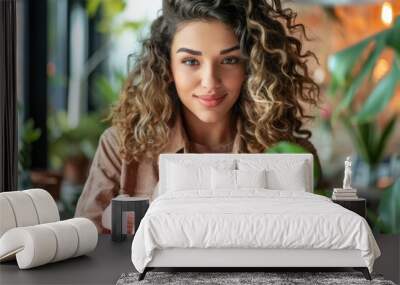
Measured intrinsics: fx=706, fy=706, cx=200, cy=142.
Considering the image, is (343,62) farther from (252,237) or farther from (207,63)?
(252,237)

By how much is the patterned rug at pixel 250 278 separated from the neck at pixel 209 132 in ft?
5.76

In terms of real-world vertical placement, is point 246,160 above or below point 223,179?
above

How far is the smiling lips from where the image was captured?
5.98 metres

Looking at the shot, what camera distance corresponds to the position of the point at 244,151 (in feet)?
19.9

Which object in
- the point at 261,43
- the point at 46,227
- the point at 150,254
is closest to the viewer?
the point at 150,254

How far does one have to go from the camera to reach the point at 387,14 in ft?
19.8

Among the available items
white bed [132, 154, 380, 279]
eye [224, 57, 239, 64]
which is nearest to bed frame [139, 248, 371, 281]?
white bed [132, 154, 380, 279]

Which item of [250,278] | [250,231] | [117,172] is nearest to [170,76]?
[117,172]

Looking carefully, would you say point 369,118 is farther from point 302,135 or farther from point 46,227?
point 46,227

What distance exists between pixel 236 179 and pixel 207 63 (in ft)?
3.45

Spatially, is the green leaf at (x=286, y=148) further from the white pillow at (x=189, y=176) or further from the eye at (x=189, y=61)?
the eye at (x=189, y=61)

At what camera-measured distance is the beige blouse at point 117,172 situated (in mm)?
6090

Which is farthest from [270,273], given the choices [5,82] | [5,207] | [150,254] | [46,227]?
[5,82]

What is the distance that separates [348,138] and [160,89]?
1.67 meters
